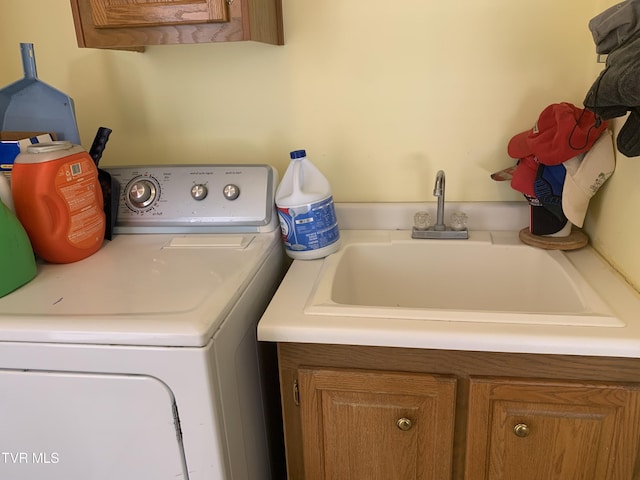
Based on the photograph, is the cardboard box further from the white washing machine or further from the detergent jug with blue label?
the detergent jug with blue label

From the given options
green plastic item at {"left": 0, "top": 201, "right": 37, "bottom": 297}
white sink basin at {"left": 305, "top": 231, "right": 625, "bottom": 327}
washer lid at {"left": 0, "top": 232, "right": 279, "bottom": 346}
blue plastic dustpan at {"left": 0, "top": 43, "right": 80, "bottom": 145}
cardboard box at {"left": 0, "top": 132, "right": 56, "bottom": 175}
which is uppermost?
blue plastic dustpan at {"left": 0, "top": 43, "right": 80, "bottom": 145}

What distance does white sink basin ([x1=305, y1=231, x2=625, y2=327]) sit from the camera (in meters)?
1.38

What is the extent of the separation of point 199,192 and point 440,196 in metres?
0.68

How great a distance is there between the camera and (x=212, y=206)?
143 centimetres

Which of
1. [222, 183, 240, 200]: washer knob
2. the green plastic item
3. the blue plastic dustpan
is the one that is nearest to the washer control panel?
[222, 183, 240, 200]: washer knob

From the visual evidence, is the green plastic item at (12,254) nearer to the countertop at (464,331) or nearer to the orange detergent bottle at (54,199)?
the orange detergent bottle at (54,199)

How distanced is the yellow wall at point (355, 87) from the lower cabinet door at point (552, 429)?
44 cm

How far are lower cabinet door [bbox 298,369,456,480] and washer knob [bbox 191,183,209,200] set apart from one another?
1.93 ft

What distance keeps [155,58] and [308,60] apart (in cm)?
48

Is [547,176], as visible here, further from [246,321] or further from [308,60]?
[246,321]

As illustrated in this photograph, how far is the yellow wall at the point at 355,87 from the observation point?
4.65 ft

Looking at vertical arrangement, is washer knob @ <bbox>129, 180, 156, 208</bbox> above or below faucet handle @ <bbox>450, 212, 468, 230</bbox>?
above

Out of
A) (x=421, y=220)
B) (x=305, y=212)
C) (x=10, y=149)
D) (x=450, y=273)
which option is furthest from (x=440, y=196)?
(x=10, y=149)

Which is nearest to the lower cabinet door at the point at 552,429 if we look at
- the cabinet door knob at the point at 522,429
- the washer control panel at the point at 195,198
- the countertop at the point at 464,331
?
the cabinet door knob at the point at 522,429
